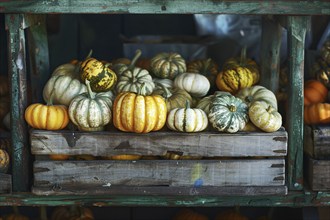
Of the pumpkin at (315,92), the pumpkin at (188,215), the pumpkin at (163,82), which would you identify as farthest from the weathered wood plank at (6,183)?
the pumpkin at (315,92)

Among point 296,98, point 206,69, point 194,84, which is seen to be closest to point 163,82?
point 194,84

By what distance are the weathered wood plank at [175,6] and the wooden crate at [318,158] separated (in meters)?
0.73

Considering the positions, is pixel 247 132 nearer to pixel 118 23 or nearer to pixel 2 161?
pixel 2 161

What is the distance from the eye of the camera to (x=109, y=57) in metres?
6.08

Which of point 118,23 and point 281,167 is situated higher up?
point 118,23

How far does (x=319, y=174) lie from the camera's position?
163 inches

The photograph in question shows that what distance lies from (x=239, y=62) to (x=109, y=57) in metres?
1.60

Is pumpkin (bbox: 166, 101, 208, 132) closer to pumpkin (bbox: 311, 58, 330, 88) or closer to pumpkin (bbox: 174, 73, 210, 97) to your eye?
pumpkin (bbox: 174, 73, 210, 97)

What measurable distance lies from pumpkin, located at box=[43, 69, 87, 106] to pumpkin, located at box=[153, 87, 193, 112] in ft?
1.59

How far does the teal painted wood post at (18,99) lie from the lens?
3988 mm

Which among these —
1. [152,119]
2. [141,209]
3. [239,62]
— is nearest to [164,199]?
[152,119]

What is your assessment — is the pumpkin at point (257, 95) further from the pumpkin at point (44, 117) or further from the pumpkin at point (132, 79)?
the pumpkin at point (44, 117)

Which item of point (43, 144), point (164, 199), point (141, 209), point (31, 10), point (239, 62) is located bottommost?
point (141, 209)

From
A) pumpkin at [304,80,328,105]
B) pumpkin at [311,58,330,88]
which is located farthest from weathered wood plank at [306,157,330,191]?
pumpkin at [311,58,330,88]
